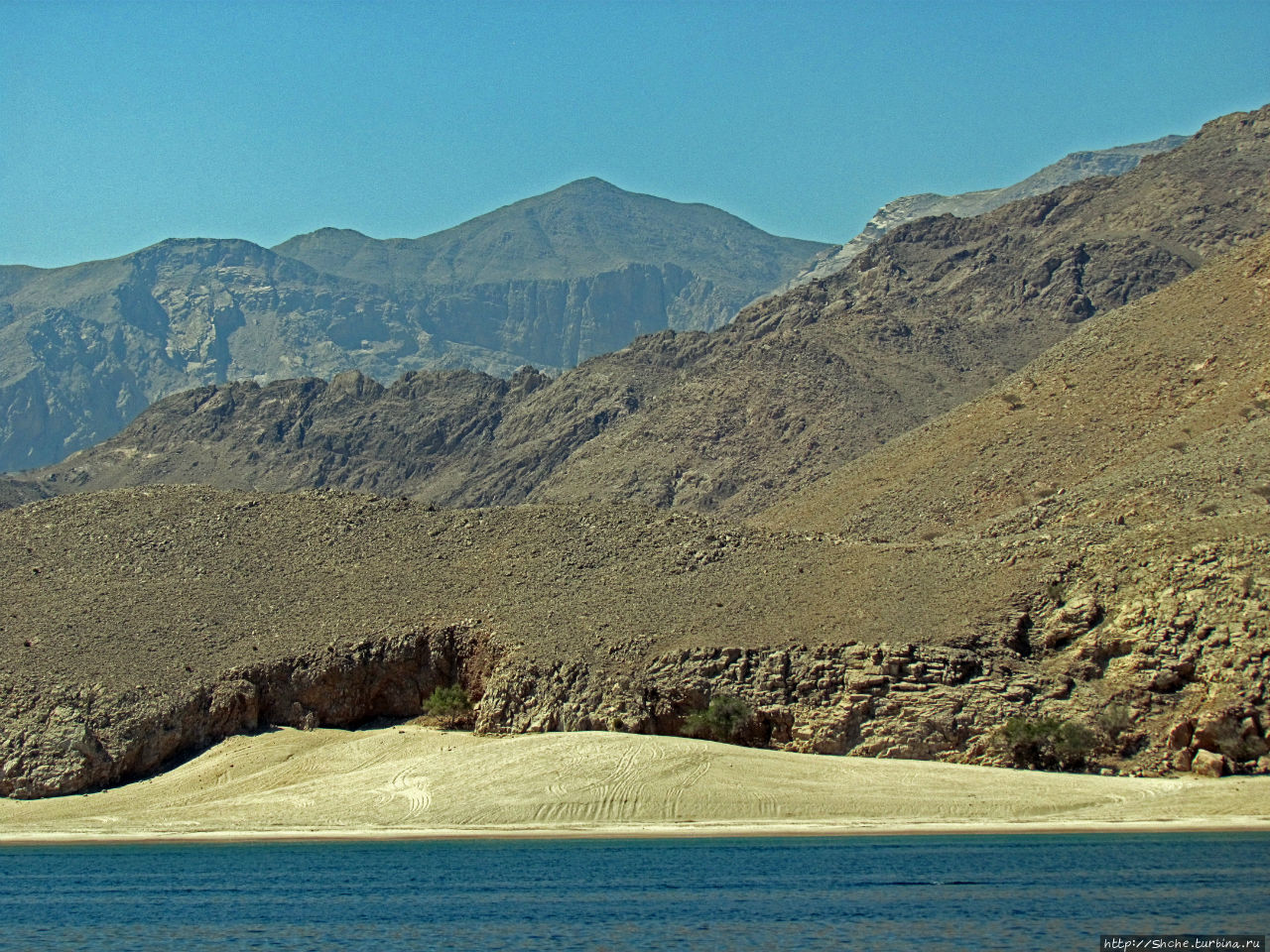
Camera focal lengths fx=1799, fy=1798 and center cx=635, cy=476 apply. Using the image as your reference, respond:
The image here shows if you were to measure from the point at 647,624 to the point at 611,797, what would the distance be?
12.1m

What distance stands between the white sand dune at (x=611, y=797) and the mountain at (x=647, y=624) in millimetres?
2651

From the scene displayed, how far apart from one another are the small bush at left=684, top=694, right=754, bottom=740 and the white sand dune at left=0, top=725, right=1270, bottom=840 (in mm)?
1581

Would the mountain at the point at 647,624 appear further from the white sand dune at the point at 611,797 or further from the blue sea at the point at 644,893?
the blue sea at the point at 644,893

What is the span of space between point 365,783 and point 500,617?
11.6 meters

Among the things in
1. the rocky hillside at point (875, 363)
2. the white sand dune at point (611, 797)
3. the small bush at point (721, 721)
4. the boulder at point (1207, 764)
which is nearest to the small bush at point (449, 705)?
the white sand dune at point (611, 797)

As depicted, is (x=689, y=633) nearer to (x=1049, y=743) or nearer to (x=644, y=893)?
(x=1049, y=743)

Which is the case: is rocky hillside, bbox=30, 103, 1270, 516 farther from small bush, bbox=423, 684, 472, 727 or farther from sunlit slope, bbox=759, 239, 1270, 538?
small bush, bbox=423, 684, 472, 727

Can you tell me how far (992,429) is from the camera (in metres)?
118

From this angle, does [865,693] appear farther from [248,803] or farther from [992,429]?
[992,429]

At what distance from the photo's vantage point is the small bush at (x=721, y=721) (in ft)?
233

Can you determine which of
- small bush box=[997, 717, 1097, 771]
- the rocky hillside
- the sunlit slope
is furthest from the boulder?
the rocky hillside

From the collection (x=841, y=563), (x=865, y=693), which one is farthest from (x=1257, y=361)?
(x=865, y=693)

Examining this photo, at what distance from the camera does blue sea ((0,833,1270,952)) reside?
44.1 m

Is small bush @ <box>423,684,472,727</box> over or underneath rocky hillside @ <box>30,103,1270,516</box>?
underneath
